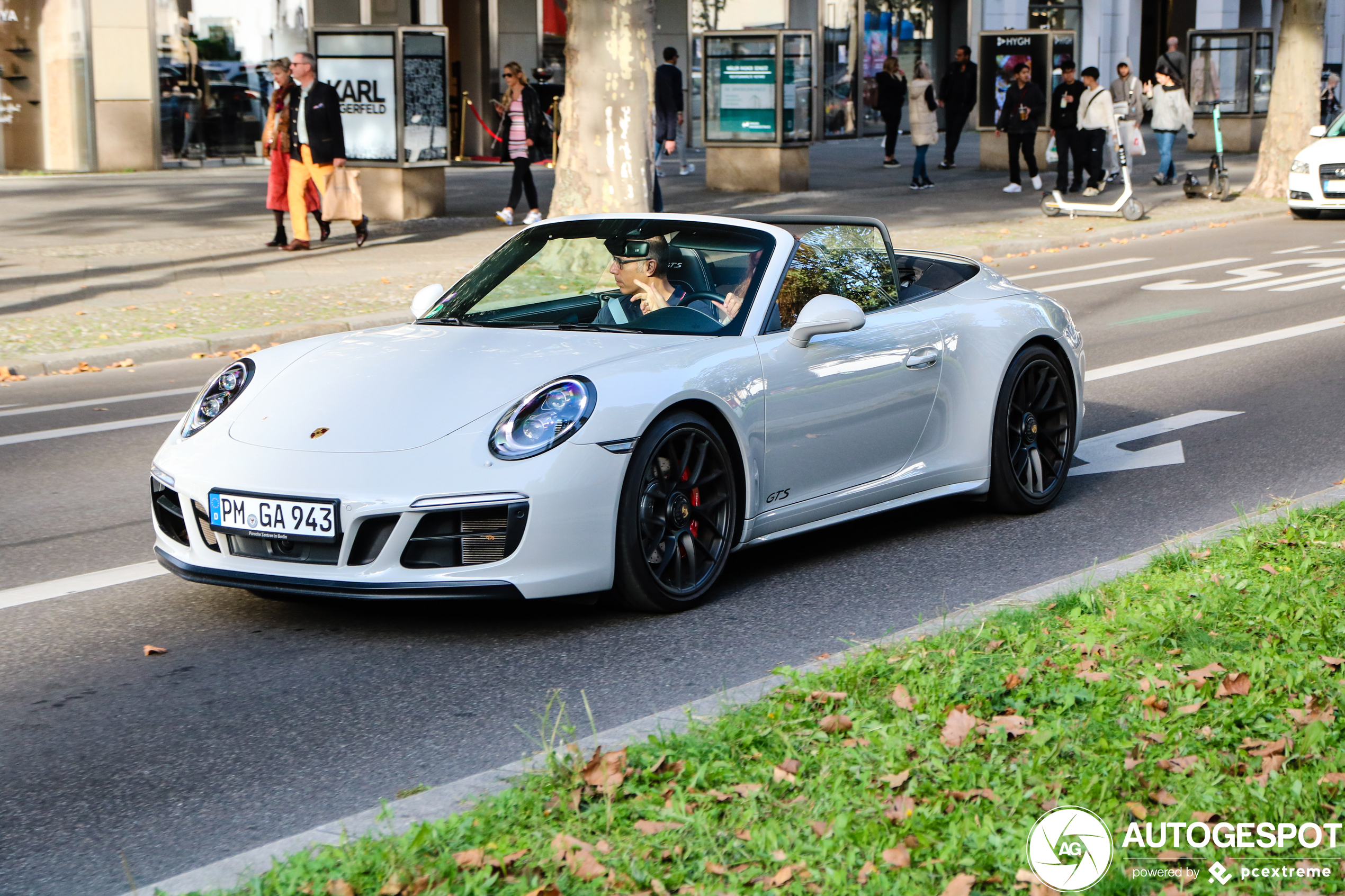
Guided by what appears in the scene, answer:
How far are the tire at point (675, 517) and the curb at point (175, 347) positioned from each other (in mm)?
5761

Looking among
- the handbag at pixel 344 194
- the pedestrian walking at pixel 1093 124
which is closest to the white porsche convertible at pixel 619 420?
the handbag at pixel 344 194

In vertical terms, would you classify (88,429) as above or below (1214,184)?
below

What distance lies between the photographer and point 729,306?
6.00 metres

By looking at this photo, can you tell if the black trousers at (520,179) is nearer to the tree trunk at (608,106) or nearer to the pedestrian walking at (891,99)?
the tree trunk at (608,106)

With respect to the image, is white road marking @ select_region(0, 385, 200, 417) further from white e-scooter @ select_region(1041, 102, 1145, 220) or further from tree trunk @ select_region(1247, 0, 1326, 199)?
tree trunk @ select_region(1247, 0, 1326, 199)

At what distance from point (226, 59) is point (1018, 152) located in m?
12.9

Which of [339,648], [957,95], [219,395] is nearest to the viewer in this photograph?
[339,648]

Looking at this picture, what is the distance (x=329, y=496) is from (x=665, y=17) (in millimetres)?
31339

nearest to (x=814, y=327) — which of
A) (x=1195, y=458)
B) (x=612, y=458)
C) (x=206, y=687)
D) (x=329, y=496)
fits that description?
(x=612, y=458)

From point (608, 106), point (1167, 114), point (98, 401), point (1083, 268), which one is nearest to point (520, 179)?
point (608, 106)

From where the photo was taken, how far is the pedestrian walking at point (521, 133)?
19.5m

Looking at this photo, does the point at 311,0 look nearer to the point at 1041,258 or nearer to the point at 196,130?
the point at 196,130

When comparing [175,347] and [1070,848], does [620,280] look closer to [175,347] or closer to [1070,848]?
[1070,848]

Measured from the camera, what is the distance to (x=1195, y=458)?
8.05 m
